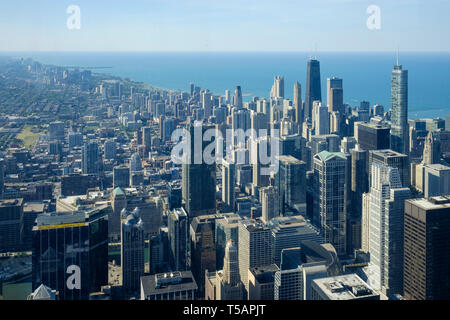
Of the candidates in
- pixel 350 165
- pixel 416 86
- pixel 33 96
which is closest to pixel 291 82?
pixel 416 86

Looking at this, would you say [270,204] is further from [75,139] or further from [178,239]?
[75,139]

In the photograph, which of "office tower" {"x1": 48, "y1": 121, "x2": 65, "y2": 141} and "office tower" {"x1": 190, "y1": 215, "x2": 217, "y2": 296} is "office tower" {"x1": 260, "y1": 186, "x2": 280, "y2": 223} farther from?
"office tower" {"x1": 48, "y1": 121, "x2": 65, "y2": 141}

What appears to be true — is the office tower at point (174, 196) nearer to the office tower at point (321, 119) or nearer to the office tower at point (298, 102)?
the office tower at point (321, 119)

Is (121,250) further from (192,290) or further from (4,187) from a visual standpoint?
(4,187)

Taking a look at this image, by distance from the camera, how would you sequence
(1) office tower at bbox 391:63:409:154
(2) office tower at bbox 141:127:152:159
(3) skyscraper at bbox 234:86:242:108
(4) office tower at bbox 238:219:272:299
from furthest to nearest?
(3) skyscraper at bbox 234:86:242:108 → (2) office tower at bbox 141:127:152:159 → (1) office tower at bbox 391:63:409:154 → (4) office tower at bbox 238:219:272:299

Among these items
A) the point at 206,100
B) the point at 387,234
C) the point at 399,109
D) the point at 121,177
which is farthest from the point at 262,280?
the point at 206,100

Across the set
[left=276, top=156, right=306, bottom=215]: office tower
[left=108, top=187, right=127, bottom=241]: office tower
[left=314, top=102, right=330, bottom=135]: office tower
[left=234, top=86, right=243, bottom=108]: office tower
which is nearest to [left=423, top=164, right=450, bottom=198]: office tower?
[left=276, top=156, right=306, bottom=215]: office tower
